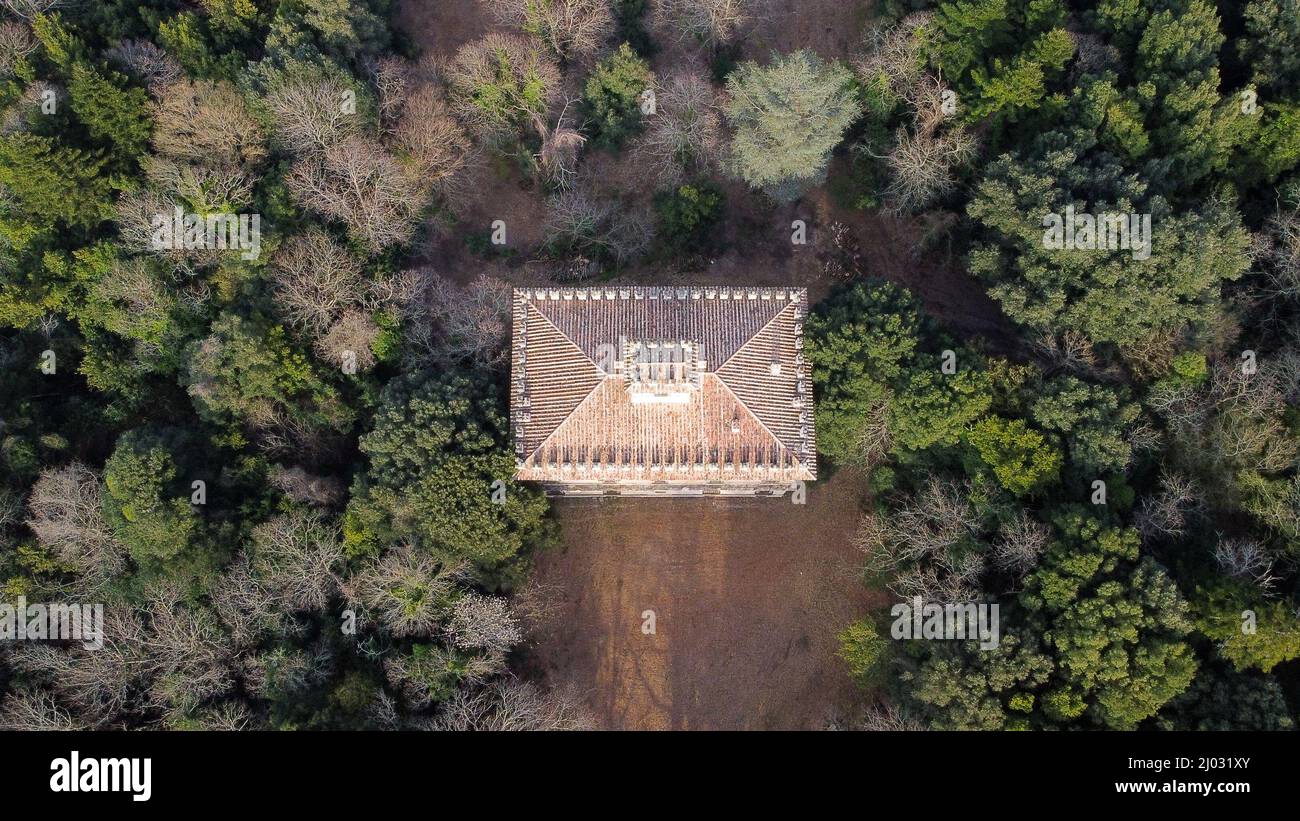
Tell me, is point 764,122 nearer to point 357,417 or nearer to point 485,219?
point 485,219

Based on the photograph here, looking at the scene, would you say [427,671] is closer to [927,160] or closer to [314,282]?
[314,282]

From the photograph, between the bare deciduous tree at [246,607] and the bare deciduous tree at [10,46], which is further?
the bare deciduous tree at [10,46]

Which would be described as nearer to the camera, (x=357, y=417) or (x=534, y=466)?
(x=534, y=466)

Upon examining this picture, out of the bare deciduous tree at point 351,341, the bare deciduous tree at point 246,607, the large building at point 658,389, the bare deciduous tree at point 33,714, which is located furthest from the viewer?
the bare deciduous tree at point 351,341

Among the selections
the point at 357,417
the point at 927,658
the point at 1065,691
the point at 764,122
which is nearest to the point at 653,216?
the point at 764,122

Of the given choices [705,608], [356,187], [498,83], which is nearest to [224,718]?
[705,608]

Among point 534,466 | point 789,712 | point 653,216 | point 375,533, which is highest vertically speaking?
point 653,216

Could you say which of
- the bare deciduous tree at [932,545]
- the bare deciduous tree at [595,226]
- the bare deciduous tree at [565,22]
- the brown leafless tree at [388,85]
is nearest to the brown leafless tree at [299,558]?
the bare deciduous tree at [595,226]

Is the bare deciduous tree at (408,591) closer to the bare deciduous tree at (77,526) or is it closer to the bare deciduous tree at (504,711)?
the bare deciduous tree at (504,711)
